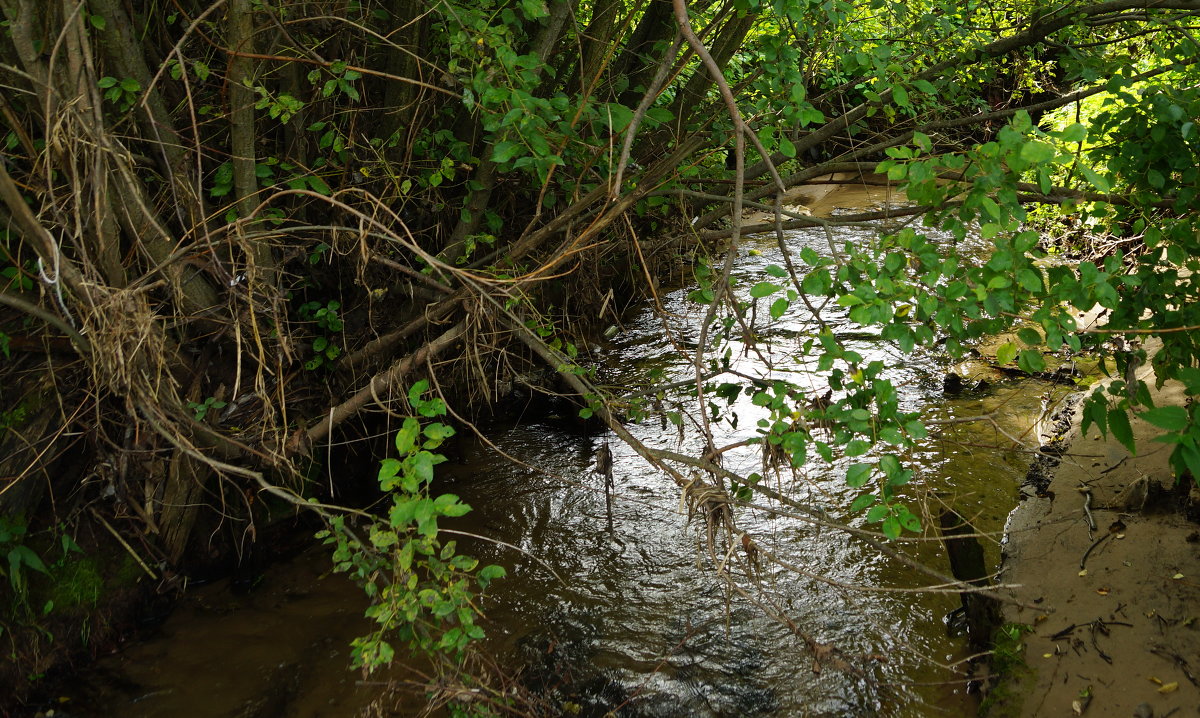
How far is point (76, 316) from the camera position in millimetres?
3176

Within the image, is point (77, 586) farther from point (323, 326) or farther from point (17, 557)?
point (323, 326)

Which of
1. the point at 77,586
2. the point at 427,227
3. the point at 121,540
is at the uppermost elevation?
the point at 427,227

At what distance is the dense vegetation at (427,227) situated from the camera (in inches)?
95.3

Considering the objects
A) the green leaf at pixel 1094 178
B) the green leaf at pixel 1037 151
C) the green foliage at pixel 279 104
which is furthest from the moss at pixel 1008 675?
the green foliage at pixel 279 104

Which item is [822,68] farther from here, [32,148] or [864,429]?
[32,148]

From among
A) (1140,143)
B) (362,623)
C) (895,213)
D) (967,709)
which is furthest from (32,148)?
(967,709)

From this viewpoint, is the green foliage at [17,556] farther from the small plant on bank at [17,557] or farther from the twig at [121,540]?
the twig at [121,540]

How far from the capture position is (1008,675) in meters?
3.28

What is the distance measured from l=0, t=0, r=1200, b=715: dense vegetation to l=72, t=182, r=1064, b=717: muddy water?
0.50 metres

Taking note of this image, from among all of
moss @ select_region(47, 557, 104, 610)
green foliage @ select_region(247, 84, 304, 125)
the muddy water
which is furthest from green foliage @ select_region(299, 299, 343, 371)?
moss @ select_region(47, 557, 104, 610)

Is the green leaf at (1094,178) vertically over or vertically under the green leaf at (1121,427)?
over

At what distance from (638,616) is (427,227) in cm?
232

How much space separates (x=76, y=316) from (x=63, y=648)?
1.54 meters

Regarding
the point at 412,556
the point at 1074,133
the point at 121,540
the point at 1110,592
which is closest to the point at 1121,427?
the point at 1074,133
